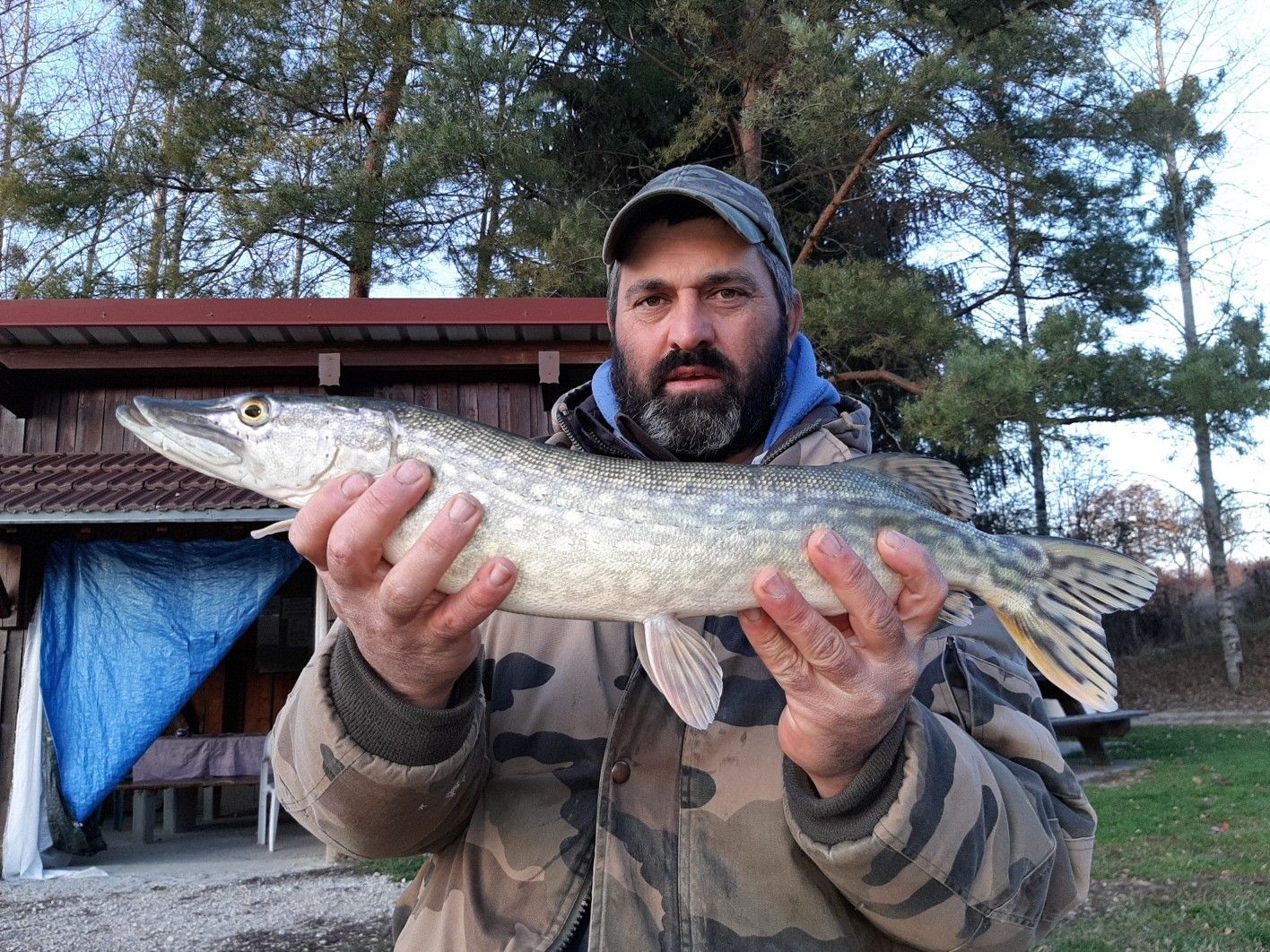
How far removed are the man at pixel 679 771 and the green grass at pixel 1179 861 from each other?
412 centimetres

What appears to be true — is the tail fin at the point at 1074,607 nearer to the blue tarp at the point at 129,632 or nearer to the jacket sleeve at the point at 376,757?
the jacket sleeve at the point at 376,757

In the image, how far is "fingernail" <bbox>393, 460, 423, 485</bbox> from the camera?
2129 mm

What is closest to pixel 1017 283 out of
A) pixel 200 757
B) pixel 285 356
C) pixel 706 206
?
pixel 285 356

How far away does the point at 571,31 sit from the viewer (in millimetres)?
14656

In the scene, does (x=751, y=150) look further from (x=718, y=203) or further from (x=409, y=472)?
(x=409, y=472)

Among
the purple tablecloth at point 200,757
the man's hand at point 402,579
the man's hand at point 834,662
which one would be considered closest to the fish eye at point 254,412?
the man's hand at point 402,579

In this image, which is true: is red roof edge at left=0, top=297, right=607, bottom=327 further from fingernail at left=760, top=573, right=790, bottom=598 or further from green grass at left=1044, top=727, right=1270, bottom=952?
fingernail at left=760, top=573, right=790, bottom=598

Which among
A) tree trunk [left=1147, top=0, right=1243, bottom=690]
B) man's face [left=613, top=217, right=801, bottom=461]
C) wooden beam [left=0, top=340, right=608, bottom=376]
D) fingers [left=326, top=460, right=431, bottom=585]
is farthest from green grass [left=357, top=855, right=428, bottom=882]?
tree trunk [left=1147, top=0, right=1243, bottom=690]

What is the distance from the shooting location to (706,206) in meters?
2.84

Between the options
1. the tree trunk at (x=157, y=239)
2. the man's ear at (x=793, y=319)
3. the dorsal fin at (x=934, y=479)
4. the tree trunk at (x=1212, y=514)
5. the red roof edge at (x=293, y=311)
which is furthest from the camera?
the tree trunk at (x=1212, y=514)

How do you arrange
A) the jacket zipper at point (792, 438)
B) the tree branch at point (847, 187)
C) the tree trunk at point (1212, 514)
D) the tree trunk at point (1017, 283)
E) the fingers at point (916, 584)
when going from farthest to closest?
the tree trunk at point (1212, 514)
the tree branch at point (847, 187)
the tree trunk at point (1017, 283)
the jacket zipper at point (792, 438)
the fingers at point (916, 584)

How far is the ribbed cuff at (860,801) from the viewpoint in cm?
196

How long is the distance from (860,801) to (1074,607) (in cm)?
83

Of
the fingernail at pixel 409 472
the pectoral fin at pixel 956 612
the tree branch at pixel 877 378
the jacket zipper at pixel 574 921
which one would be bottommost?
the jacket zipper at pixel 574 921
